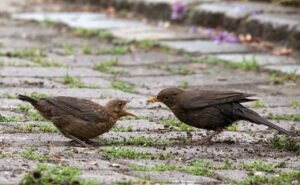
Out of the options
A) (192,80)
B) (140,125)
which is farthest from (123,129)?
(192,80)

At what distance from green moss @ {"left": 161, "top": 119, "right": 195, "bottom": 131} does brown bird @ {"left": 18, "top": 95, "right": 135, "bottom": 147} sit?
77 cm

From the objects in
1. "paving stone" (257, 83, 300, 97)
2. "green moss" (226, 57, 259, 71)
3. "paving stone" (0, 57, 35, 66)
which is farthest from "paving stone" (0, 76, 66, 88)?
"green moss" (226, 57, 259, 71)

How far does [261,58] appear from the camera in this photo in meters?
10.1

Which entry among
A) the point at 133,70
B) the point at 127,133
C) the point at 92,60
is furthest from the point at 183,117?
the point at 92,60

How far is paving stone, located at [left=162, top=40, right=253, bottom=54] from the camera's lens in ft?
34.8

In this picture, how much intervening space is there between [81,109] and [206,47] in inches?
184

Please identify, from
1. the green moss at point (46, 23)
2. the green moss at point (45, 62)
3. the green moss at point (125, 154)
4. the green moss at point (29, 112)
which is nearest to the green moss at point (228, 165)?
the green moss at point (125, 154)

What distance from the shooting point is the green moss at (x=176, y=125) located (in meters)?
7.02

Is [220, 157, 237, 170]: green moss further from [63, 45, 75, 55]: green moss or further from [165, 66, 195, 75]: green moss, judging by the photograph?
[63, 45, 75, 55]: green moss

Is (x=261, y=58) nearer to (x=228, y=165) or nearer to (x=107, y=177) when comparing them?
(x=228, y=165)

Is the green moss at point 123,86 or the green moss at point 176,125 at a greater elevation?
the green moss at point 123,86

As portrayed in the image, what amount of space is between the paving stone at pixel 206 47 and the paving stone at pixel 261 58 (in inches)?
11.7

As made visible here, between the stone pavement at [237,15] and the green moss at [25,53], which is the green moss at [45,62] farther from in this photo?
the stone pavement at [237,15]

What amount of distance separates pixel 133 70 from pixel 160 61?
0.64 m
